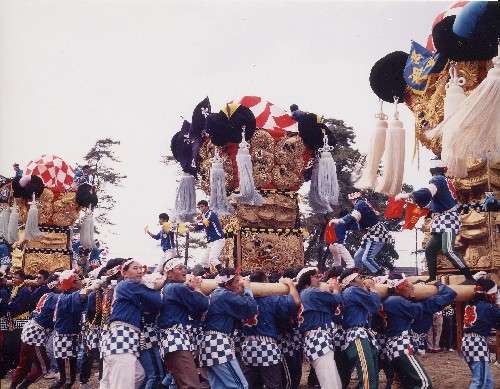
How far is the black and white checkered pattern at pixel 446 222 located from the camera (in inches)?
321

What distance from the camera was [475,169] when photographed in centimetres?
920

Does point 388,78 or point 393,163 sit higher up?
point 388,78

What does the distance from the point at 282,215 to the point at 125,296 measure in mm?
4311

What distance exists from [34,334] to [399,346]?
Result: 17.7 feet

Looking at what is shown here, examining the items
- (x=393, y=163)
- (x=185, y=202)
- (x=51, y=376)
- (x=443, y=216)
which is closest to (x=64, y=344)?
(x=51, y=376)

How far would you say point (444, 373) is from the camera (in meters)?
9.18

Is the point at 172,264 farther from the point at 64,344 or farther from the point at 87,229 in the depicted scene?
the point at 87,229

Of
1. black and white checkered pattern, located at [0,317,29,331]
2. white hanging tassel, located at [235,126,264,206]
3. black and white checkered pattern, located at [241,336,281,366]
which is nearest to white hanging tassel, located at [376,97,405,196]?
white hanging tassel, located at [235,126,264,206]

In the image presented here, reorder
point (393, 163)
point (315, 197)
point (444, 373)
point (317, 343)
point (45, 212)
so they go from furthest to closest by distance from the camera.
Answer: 1. point (45, 212)
2. point (315, 197)
3. point (444, 373)
4. point (393, 163)
5. point (317, 343)

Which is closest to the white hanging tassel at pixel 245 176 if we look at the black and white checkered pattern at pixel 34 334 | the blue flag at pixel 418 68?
the blue flag at pixel 418 68

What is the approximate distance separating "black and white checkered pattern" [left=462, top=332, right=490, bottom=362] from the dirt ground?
3.57 ft

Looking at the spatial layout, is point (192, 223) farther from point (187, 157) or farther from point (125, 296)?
point (125, 296)

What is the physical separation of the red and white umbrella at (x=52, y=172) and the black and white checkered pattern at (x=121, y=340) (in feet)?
26.1

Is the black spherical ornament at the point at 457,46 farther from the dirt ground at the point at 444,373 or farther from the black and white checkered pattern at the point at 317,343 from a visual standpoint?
the dirt ground at the point at 444,373
